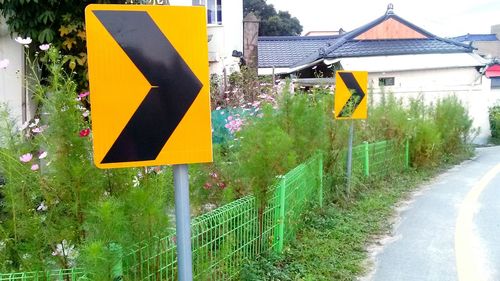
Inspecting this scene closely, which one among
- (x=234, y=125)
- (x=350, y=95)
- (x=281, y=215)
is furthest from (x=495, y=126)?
(x=281, y=215)

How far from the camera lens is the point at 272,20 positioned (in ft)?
138

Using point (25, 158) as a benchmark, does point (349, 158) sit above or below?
below

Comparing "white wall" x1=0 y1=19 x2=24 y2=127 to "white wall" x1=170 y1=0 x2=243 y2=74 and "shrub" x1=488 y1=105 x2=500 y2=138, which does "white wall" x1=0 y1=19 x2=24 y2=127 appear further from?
"shrub" x1=488 y1=105 x2=500 y2=138

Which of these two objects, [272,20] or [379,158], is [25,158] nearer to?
[379,158]

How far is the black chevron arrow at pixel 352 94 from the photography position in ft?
22.8

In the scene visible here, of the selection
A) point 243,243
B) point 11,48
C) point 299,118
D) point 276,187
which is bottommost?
point 243,243

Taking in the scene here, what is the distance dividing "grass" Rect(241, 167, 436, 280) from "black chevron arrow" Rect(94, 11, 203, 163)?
2698 millimetres

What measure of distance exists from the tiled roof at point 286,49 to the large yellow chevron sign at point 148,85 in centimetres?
2062

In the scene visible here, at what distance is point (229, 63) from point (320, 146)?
37.3ft

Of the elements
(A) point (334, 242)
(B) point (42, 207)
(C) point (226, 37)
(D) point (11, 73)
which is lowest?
(A) point (334, 242)

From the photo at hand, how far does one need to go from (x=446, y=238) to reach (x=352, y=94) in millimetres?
2424

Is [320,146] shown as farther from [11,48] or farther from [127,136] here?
[127,136]

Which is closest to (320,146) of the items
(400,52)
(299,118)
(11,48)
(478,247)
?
(299,118)

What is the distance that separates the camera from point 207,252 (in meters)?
3.68
